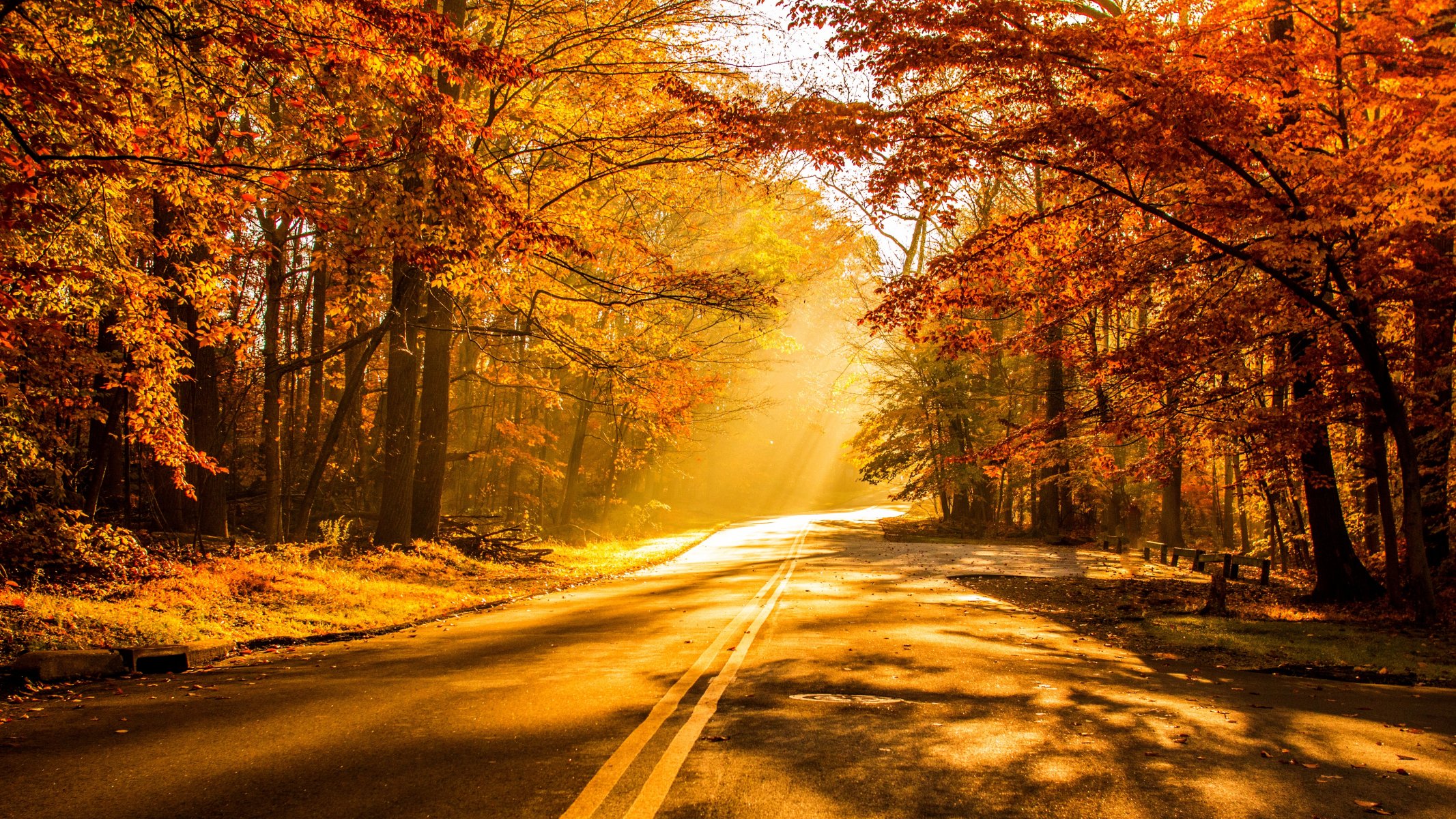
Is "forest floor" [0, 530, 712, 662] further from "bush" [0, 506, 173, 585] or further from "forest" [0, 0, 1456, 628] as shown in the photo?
"forest" [0, 0, 1456, 628]

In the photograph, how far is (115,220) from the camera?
1063 centimetres

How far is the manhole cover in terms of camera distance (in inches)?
266

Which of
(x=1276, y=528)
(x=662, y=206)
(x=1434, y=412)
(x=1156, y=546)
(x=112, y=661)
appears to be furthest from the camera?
(x=1276, y=528)

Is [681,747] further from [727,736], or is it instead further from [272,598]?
[272,598]

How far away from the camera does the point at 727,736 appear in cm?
569

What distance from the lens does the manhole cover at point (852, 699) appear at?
6766 millimetres

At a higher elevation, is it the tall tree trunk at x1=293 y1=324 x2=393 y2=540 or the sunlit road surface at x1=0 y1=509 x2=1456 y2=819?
the tall tree trunk at x1=293 y1=324 x2=393 y2=540

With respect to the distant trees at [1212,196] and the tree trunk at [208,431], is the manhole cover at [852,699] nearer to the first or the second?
the distant trees at [1212,196]

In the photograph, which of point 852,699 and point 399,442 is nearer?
point 852,699

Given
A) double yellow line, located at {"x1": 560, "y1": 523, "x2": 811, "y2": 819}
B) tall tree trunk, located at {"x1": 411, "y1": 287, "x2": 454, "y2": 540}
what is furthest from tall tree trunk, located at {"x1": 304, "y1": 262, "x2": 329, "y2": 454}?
double yellow line, located at {"x1": 560, "y1": 523, "x2": 811, "y2": 819}

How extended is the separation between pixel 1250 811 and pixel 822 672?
3996 mm

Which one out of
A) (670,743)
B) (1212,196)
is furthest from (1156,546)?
(670,743)

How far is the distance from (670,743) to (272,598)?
26.9ft

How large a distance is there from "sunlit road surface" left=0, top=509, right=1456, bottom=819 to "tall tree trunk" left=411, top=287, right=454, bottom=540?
9.35 metres
